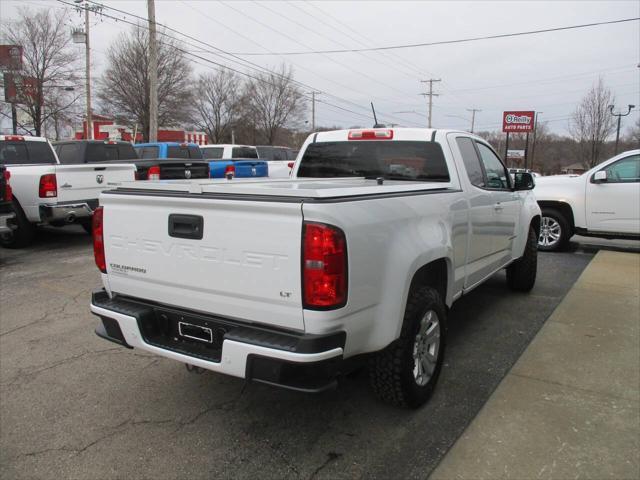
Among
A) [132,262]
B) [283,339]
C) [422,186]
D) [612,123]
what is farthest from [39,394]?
[612,123]

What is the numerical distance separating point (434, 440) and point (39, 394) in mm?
2700

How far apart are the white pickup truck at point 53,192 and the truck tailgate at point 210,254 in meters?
5.50

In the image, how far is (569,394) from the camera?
355cm

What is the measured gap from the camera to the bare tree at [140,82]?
4184 cm

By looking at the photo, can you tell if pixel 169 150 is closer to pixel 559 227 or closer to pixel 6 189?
pixel 6 189

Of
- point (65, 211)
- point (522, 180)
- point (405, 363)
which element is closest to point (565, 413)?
point (405, 363)

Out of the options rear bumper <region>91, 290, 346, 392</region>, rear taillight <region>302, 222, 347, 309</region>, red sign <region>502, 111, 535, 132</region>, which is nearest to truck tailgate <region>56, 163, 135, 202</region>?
rear bumper <region>91, 290, 346, 392</region>

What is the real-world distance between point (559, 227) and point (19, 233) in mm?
9478

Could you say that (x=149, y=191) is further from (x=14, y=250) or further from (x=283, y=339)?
(x=14, y=250)

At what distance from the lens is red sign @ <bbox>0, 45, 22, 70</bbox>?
95.8ft

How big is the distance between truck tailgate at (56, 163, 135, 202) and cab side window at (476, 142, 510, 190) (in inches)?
219

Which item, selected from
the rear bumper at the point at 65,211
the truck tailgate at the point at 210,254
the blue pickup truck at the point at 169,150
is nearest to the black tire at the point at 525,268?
the truck tailgate at the point at 210,254

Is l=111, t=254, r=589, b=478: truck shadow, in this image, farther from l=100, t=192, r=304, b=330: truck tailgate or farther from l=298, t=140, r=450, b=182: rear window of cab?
l=298, t=140, r=450, b=182: rear window of cab

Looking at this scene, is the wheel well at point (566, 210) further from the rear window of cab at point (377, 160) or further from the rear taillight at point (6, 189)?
the rear taillight at point (6, 189)
